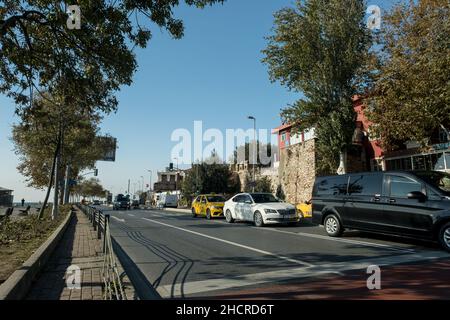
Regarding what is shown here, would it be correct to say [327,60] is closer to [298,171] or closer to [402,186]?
[298,171]

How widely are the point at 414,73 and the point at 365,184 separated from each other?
31.2ft

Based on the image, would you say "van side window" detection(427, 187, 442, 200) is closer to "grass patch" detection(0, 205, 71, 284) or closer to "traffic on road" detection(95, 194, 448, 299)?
"traffic on road" detection(95, 194, 448, 299)

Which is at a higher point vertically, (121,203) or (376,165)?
(376,165)

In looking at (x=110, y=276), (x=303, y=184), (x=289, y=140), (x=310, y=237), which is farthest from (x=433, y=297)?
(x=289, y=140)

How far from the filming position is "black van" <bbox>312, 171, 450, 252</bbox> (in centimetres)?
918

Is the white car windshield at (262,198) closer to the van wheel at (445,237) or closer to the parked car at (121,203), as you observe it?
the van wheel at (445,237)

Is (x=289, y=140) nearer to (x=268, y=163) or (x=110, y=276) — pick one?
(x=268, y=163)

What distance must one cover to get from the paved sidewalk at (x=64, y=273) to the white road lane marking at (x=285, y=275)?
1.14 meters

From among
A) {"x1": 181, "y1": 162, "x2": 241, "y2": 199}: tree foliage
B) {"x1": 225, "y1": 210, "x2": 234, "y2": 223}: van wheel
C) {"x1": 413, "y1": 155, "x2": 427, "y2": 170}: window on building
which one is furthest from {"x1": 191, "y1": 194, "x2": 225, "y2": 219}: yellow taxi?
{"x1": 181, "y1": 162, "x2": 241, "y2": 199}: tree foliage

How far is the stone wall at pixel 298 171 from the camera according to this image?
105 ft

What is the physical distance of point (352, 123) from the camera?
24.8 metres

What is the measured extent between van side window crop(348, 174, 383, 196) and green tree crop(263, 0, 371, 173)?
13.4 m

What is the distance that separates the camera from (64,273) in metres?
7.28

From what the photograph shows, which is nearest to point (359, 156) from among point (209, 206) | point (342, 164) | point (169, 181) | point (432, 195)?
point (342, 164)
